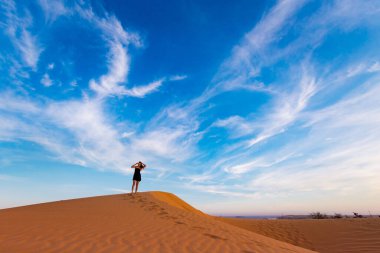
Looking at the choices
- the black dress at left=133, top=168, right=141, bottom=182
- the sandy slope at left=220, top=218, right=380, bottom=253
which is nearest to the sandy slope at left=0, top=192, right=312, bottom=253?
the sandy slope at left=220, top=218, right=380, bottom=253

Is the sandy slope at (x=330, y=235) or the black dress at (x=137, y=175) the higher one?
the black dress at (x=137, y=175)

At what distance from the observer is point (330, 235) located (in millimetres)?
10977

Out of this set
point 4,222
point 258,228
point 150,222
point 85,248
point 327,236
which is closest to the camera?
point 85,248

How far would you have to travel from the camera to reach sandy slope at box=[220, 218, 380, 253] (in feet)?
29.7

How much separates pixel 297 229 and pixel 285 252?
814 cm

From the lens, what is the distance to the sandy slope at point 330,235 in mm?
9062

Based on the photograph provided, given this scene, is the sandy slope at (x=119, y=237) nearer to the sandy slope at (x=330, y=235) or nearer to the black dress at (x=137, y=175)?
the sandy slope at (x=330, y=235)

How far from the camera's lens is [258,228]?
1388 centimetres

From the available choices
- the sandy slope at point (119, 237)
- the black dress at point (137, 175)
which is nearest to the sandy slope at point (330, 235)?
the sandy slope at point (119, 237)

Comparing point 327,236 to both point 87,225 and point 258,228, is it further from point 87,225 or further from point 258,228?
point 87,225

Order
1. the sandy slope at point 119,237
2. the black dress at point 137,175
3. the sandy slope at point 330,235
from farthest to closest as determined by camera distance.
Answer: the black dress at point 137,175
the sandy slope at point 330,235
the sandy slope at point 119,237

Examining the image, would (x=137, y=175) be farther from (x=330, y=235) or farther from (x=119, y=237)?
(x=330, y=235)

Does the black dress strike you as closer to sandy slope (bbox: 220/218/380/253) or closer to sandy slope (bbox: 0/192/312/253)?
sandy slope (bbox: 0/192/312/253)

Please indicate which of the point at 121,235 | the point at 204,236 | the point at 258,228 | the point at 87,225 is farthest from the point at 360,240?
the point at 87,225
